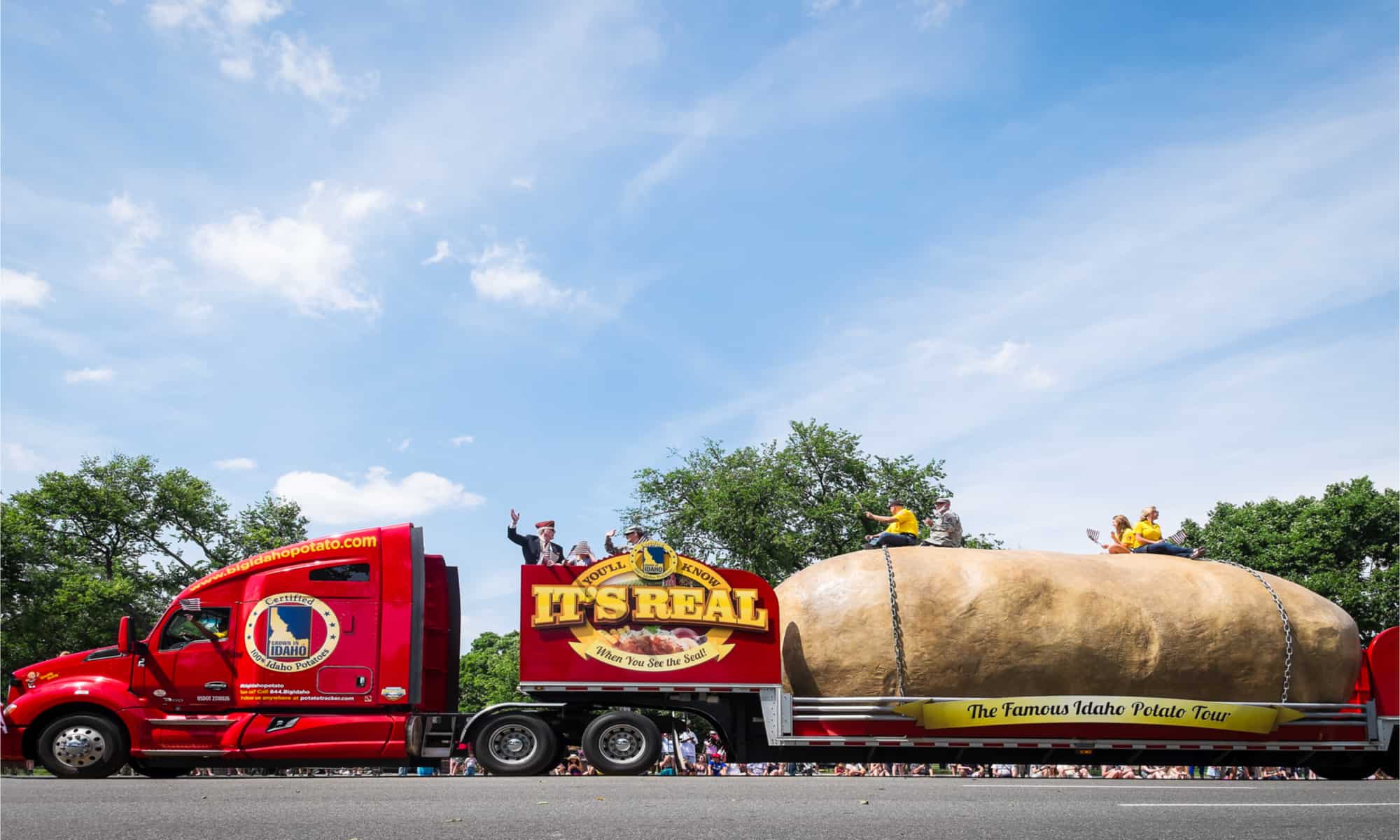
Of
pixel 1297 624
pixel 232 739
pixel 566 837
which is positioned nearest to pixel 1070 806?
pixel 566 837

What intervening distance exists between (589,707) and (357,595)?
3.33 metres

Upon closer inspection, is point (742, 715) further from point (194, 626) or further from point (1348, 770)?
point (1348, 770)

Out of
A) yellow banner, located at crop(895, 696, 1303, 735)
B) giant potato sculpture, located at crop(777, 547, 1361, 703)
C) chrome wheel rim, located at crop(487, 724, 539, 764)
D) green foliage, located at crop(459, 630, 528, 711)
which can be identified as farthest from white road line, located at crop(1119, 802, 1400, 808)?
green foliage, located at crop(459, 630, 528, 711)

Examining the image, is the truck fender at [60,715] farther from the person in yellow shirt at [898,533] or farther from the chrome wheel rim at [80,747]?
the person in yellow shirt at [898,533]

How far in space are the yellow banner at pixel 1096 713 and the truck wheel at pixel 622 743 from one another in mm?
3173

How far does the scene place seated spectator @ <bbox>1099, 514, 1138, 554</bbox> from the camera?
16250mm

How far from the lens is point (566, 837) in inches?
239

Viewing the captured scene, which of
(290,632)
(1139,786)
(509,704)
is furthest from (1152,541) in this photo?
(290,632)

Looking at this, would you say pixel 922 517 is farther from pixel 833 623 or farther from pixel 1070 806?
pixel 1070 806

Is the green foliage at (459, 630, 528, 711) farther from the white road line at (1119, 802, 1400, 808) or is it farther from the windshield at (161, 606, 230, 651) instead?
the white road line at (1119, 802, 1400, 808)

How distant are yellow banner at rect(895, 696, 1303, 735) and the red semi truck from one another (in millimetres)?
26

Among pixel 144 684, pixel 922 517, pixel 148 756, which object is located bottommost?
pixel 148 756

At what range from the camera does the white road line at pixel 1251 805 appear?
325 inches

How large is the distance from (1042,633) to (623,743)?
558cm
